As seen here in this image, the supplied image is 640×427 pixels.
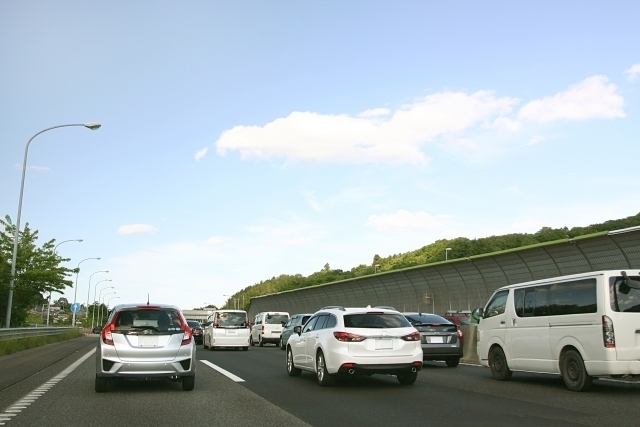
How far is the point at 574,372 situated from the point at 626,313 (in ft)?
5.14

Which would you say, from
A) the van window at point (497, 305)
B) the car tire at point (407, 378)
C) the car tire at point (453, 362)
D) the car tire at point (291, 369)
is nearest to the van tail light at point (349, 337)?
the car tire at point (407, 378)

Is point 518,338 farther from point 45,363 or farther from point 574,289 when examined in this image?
point 45,363

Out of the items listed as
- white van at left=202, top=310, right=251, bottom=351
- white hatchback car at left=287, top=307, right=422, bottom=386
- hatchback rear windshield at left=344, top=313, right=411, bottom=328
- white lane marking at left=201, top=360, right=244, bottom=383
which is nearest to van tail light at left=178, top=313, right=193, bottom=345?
white lane marking at left=201, top=360, right=244, bottom=383

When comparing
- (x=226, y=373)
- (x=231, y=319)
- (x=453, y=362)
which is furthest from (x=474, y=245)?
(x=226, y=373)

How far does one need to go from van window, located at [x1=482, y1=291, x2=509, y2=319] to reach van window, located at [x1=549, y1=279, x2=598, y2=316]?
6.48ft

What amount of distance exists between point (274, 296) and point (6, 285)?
45132 mm

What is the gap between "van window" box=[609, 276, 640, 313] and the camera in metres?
12.5

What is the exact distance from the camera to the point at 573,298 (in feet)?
44.0

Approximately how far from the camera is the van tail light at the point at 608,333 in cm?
1233

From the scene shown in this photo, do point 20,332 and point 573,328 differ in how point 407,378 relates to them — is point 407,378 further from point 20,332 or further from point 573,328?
point 20,332

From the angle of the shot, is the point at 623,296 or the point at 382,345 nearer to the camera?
the point at 623,296

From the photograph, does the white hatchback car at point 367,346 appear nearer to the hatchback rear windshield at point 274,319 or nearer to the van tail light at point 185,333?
the van tail light at point 185,333

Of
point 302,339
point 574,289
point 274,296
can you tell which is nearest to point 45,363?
point 302,339

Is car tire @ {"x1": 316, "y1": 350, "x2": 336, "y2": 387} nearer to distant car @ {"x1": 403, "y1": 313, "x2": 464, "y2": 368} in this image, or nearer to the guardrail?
distant car @ {"x1": 403, "y1": 313, "x2": 464, "y2": 368}
